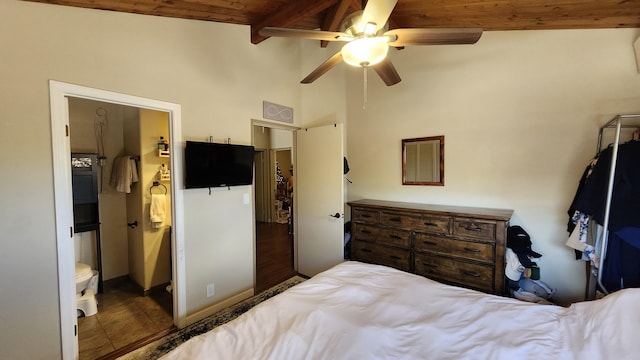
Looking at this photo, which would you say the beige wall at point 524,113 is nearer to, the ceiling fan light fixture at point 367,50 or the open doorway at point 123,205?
the ceiling fan light fixture at point 367,50

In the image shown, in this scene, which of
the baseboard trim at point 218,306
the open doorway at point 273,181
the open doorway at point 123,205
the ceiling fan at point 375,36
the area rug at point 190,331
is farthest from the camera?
the open doorway at point 273,181

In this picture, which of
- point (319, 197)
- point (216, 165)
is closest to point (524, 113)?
point (319, 197)

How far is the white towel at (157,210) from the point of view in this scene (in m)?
2.96

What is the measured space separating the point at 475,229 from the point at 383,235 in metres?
0.92

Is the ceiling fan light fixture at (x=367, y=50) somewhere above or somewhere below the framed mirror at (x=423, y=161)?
above

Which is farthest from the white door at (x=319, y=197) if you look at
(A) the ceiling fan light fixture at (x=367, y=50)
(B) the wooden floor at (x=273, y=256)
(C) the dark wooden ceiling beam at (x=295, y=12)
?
(A) the ceiling fan light fixture at (x=367, y=50)

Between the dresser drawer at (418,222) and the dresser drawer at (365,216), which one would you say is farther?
the dresser drawer at (365,216)

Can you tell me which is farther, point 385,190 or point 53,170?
point 385,190

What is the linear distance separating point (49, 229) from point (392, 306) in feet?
7.49

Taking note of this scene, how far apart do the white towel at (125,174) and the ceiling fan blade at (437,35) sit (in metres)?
Answer: 3.12

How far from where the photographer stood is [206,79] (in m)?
2.50

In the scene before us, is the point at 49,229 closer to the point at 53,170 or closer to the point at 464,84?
the point at 53,170

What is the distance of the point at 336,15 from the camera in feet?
8.20

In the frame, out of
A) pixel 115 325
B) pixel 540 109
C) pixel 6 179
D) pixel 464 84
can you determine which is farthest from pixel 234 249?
pixel 540 109
